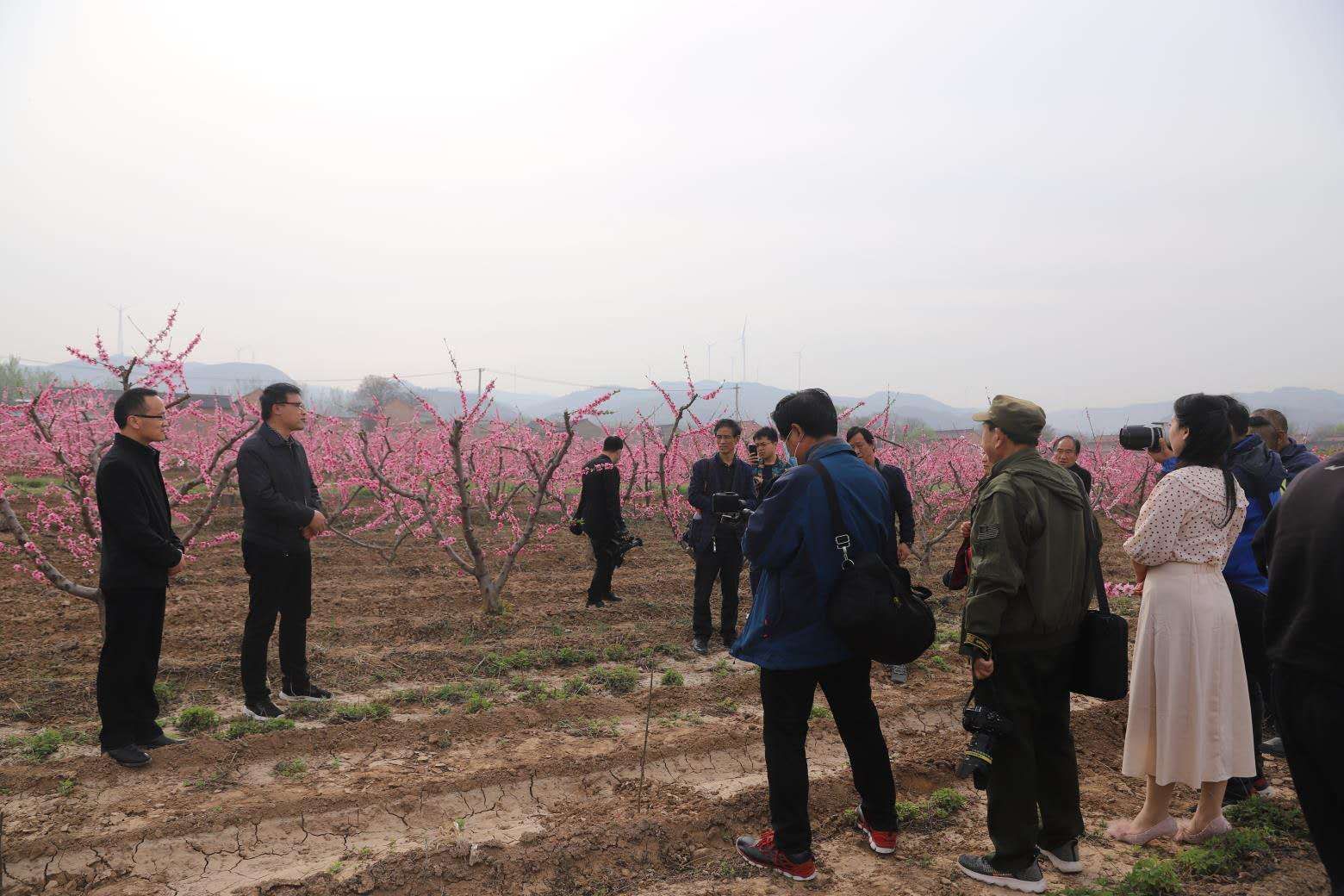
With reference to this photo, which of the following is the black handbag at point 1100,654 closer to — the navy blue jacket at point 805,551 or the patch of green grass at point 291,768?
the navy blue jacket at point 805,551

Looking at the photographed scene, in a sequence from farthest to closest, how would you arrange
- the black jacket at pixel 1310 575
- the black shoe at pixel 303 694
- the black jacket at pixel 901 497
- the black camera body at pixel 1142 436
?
the black jacket at pixel 901 497 < the black shoe at pixel 303 694 < the black camera body at pixel 1142 436 < the black jacket at pixel 1310 575

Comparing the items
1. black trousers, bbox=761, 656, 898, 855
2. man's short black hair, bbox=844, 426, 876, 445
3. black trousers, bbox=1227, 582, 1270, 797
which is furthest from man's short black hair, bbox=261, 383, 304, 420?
black trousers, bbox=1227, 582, 1270, 797

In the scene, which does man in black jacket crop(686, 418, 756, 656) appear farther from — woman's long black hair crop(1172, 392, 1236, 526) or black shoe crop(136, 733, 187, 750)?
black shoe crop(136, 733, 187, 750)

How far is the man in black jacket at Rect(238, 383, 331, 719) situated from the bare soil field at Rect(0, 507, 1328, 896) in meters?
0.39

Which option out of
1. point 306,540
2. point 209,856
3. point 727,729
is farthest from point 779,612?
point 306,540

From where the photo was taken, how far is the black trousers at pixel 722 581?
19.5ft

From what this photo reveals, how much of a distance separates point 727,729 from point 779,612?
1877mm

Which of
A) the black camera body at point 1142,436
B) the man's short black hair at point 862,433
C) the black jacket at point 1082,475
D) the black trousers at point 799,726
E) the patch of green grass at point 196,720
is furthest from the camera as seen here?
the black jacket at point 1082,475

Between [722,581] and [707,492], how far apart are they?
73 centimetres

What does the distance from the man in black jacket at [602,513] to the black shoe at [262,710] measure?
11.5ft

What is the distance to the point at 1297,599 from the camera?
2176 mm

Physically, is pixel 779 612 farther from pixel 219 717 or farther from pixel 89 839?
pixel 219 717

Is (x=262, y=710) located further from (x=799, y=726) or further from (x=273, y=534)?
(x=799, y=726)

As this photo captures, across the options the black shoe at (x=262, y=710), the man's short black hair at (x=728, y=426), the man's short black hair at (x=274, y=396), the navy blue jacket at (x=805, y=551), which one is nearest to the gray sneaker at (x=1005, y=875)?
the navy blue jacket at (x=805, y=551)
